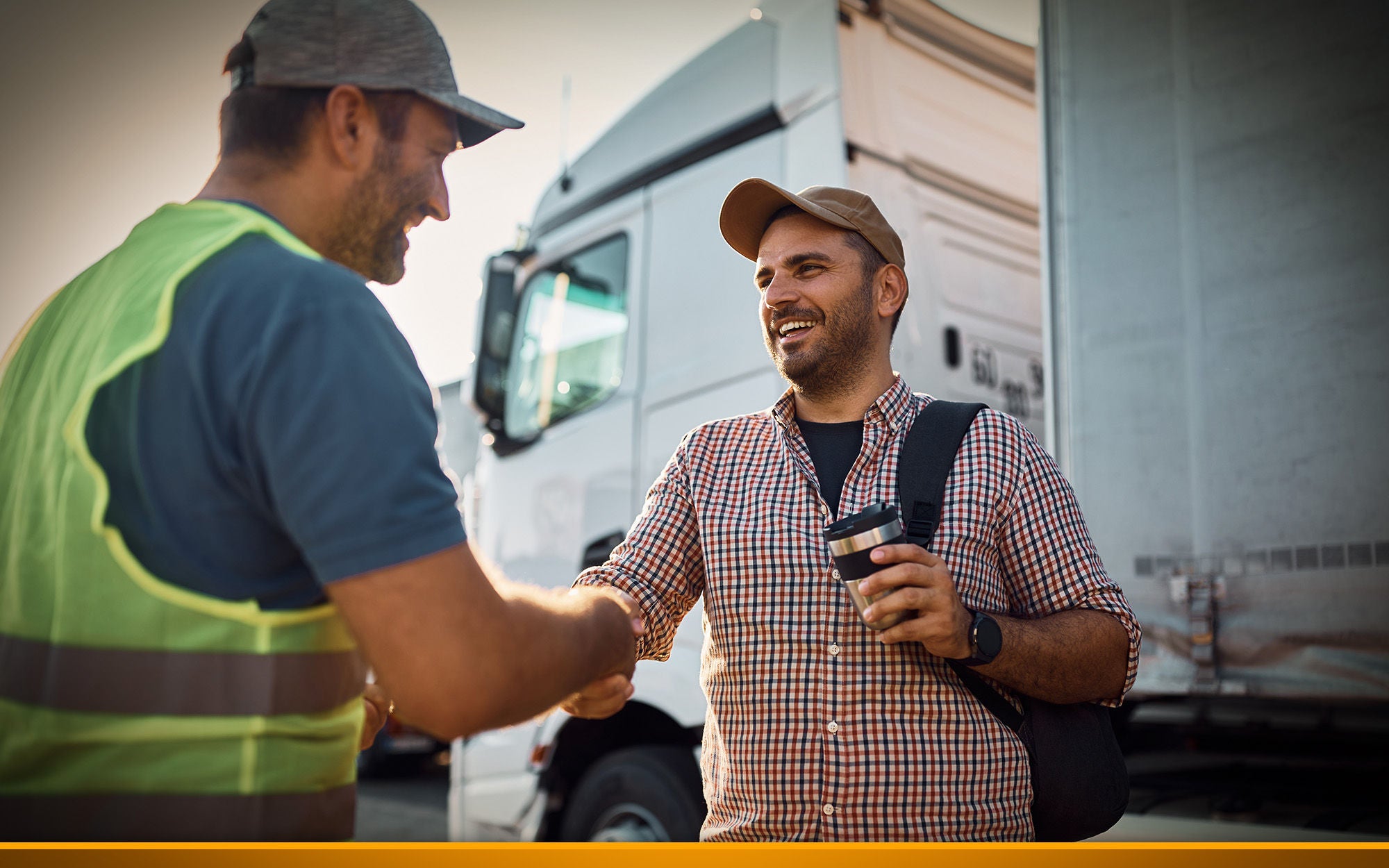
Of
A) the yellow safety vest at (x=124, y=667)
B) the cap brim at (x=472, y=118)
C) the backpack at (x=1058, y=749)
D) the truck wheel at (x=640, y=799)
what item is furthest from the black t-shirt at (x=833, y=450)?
the truck wheel at (x=640, y=799)

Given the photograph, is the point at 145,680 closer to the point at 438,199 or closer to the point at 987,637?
the point at 438,199

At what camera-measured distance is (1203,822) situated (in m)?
2.80

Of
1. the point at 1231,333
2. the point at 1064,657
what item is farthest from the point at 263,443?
the point at 1231,333

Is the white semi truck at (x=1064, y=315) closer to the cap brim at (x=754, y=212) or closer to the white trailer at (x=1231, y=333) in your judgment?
the white trailer at (x=1231, y=333)

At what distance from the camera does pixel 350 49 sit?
48.3 inches

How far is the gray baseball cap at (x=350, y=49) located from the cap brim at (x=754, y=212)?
0.89m

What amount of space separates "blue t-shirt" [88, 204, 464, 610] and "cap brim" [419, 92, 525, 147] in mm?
364

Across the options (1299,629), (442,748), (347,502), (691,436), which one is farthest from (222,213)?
(442,748)

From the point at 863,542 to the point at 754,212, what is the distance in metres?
0.92

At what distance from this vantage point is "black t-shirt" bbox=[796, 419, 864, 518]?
1.94 metres

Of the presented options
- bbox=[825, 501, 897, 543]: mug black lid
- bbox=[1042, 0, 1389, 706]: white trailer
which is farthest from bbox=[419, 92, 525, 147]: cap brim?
bbox=[1042, 0, 1389, 706]: white trailer

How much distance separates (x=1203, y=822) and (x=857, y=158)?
6.77 feet

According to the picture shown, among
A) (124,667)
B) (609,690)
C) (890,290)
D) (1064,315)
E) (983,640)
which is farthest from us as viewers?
(1064,315)

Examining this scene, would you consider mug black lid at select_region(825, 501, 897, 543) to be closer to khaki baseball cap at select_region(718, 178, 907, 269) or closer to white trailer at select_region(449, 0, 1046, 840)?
khaki baseball cap at select_region(718, 178, 907, 269)
